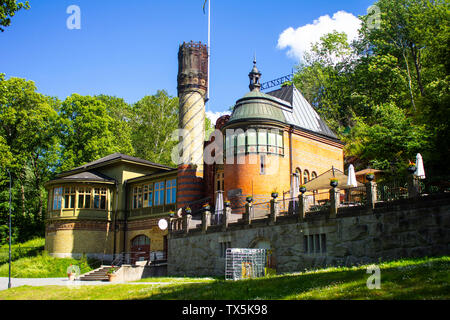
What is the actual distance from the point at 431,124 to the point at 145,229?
2381 centimetres

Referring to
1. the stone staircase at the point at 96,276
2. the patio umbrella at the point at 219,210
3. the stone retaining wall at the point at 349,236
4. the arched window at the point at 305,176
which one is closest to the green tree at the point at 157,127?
the arched window at the point at 305,176

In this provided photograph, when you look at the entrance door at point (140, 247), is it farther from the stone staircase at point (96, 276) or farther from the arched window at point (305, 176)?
the arched window at point (305, 176)

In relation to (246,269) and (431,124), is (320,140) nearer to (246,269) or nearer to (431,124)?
(431,124)

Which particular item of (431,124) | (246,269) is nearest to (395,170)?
(431,124)

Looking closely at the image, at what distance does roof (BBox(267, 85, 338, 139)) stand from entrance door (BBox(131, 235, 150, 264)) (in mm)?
15632

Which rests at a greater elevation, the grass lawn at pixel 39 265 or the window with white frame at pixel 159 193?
the window with white frame at pixel 159 193

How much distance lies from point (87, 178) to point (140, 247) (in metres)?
7.32

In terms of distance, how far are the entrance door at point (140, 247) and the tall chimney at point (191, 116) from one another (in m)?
5.70

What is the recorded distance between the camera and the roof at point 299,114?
34.8 m

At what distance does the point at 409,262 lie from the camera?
16.1 metres

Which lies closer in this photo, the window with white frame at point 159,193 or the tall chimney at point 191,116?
the tall chimney at point 191,116

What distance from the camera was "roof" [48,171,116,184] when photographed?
3854 centimetres

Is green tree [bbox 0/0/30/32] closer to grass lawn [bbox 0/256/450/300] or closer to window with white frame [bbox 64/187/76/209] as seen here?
grass lawn [bbox 0/256/450/300]

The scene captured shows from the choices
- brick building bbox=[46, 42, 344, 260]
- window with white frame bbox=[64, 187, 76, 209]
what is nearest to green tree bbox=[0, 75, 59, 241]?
brick building bbox=[46, 42, 344, 260]
